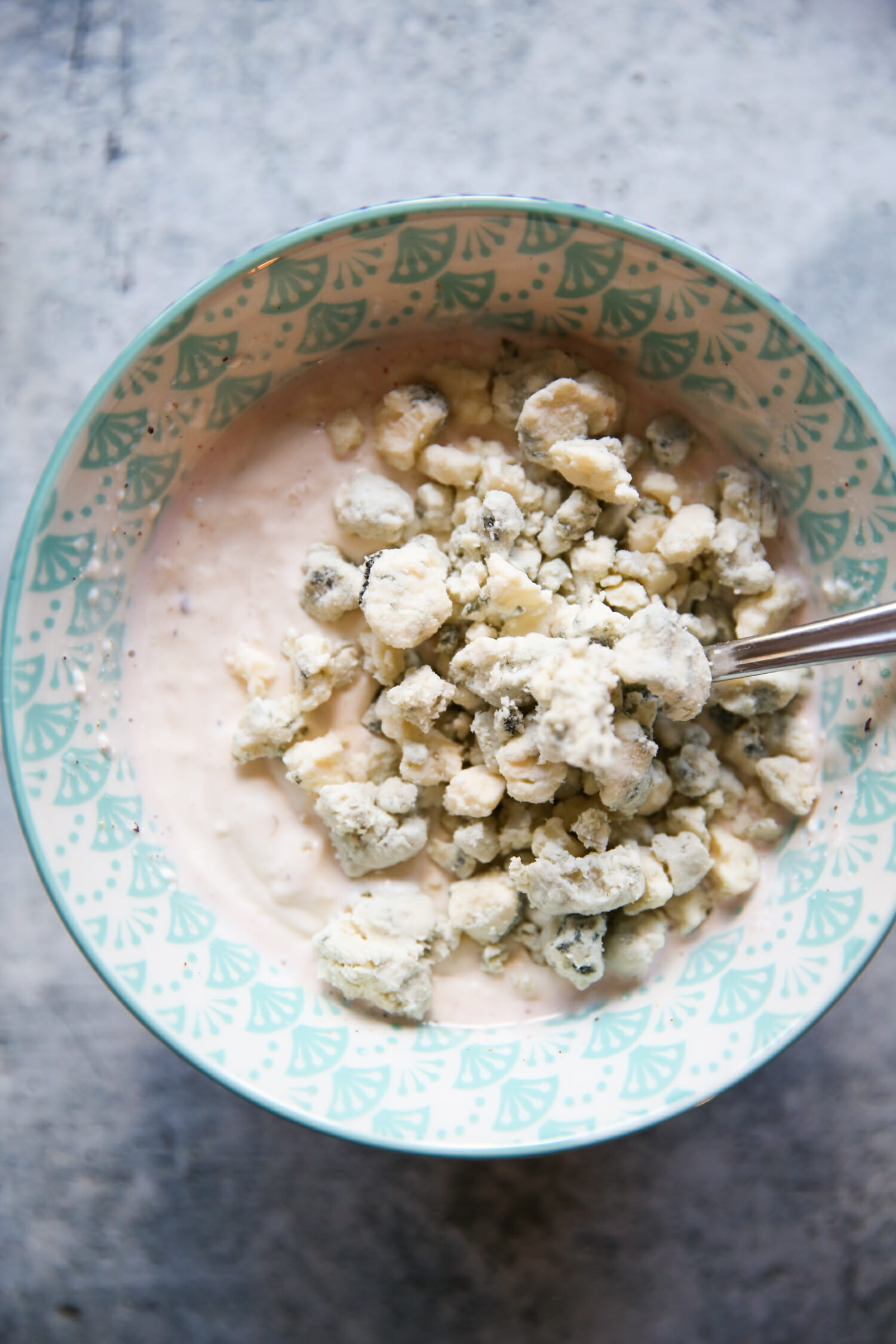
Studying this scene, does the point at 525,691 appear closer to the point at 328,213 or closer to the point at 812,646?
the point at 812,646

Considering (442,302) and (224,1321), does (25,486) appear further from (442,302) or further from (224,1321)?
(224,1321)

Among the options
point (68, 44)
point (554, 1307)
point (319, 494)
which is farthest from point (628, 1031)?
point (68, 44)

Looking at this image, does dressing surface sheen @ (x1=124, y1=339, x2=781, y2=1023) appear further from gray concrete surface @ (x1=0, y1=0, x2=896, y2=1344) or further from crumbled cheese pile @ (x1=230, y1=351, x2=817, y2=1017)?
gray concrete surface @ (x1=0, y1=0, x2=896, y2=1344)

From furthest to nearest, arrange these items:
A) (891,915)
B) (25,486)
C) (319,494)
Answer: (25,486) → (319,494) → (891,915)

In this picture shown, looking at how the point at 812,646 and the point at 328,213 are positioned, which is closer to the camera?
the point at 812,646

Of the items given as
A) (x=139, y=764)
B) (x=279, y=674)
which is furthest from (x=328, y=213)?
(x=139, y=764)

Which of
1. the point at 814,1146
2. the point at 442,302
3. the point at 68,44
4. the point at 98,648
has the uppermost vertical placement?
the point at 68,44

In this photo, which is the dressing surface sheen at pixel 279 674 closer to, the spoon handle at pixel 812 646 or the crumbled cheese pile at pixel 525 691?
the crumbled cheese pile at pixel 525 691

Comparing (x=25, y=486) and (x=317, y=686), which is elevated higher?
(x=25, y=486)
